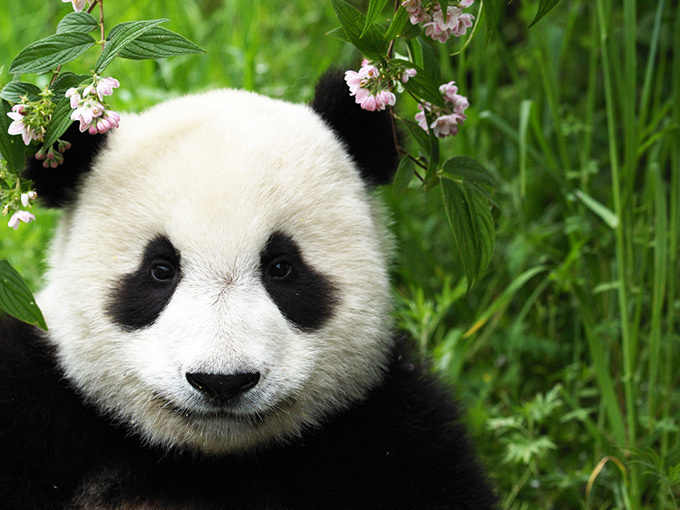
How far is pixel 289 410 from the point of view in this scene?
2.00 meters

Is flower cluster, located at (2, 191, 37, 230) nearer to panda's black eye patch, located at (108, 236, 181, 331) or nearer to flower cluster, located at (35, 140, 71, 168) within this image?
flower cluster, located at (35, 140, 71, 168)

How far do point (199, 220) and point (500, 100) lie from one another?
274cm

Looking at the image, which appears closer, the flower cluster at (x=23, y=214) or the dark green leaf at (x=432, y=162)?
the flower cluster at (x=23, y=214)

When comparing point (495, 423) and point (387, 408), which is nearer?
point (387, 408)

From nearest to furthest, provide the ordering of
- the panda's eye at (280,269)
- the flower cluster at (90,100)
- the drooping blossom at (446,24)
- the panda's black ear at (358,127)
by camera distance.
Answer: the flower cluster at (90,100), the drooping blossom at (446,24), the panda's eye at (280,269), the panda's black ear at (358,127)

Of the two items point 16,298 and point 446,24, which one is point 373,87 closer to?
point 446,24

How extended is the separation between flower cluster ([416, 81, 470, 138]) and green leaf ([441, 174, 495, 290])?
0.15 meters

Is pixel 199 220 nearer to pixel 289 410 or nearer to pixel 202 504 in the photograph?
pixel 289 410

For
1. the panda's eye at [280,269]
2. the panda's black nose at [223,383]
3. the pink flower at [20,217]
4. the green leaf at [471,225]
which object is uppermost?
the pink flower at [20,217]

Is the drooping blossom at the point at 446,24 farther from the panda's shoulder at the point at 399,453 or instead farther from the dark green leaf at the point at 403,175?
the panda's shoulder at the point at 399,453

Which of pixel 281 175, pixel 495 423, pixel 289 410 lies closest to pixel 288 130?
pixel 281 175

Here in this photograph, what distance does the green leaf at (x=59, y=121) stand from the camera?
1717mm

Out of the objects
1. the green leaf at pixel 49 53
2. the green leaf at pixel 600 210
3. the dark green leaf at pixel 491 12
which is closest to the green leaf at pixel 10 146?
the green leaf at pixel 49 53

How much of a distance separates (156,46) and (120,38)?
0.09 metres
